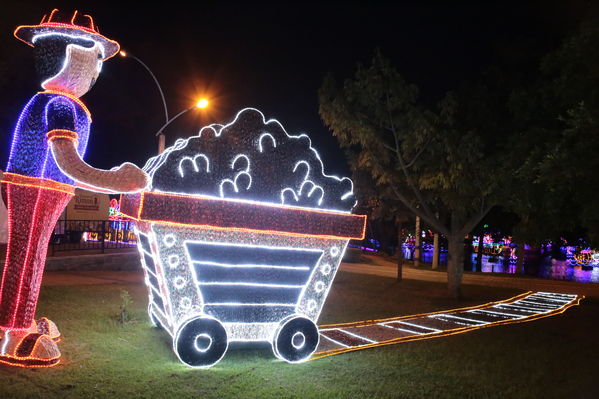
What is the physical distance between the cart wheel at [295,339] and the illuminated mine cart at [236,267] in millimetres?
11

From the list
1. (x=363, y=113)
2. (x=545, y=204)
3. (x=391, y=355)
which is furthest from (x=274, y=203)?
(x=363, y=113)

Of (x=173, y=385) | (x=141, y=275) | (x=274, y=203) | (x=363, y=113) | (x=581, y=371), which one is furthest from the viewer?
(x=141, y=275)

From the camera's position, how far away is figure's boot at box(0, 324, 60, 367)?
4328 millimetres

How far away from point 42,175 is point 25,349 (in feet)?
5.01

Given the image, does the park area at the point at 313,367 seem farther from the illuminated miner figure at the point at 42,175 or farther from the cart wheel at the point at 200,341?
the illuminated miner figure at the point at 42,175

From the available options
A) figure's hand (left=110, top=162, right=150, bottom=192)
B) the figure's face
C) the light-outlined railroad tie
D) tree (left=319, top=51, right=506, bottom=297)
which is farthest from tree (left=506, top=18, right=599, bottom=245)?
the figure's face

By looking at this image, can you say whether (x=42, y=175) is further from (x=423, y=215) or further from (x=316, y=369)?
(x=423, y=215)

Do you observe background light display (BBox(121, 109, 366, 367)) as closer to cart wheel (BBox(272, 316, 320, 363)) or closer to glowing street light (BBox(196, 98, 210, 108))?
cart wheel (BBox(272, 316, 320, 363))

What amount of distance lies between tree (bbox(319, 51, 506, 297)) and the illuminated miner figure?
663cm

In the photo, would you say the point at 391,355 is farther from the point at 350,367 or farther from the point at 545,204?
the point at 545,204

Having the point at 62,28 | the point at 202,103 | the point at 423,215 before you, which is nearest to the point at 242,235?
the point at 62,28

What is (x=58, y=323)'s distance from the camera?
22.7 feet

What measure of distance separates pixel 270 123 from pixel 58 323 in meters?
4.18

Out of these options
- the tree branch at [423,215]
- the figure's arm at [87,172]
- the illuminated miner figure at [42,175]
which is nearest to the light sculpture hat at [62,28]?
the illuminated miner figure at [42,175]
